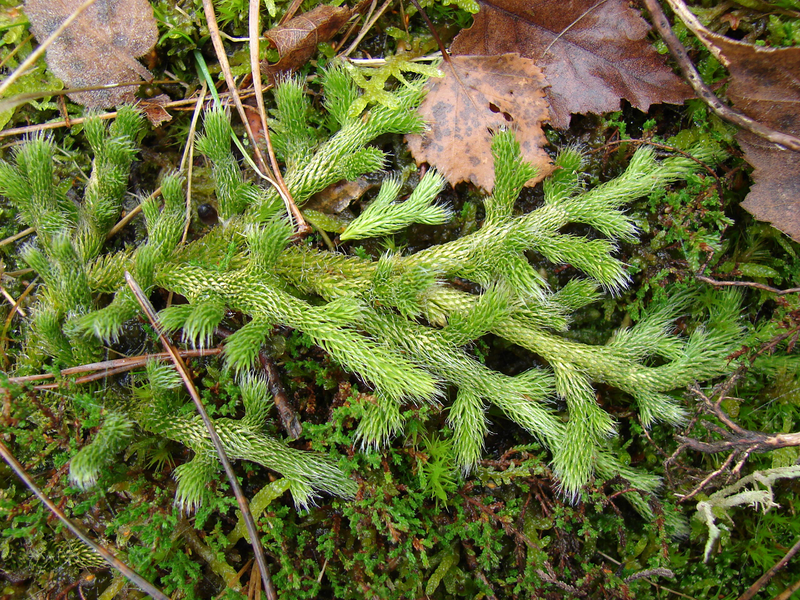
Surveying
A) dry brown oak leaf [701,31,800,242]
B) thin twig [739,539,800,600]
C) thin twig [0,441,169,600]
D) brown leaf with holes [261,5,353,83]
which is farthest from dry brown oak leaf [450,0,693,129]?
thin twig [0,441,169,600]

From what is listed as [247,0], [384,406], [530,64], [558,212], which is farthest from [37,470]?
[530,64]

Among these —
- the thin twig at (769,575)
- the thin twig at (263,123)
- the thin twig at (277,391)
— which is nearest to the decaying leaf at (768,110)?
the thin twig at (769,575)

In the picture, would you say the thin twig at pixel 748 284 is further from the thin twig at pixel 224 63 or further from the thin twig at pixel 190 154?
the thin twig at pixel 190 154

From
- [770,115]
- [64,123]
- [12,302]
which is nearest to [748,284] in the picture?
[770,115]

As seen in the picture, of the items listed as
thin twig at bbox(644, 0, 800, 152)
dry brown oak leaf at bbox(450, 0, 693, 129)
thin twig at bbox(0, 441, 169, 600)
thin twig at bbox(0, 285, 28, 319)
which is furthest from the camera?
thin twig at bbox(0, 285, 28, 319)

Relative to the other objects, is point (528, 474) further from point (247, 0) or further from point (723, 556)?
point (247, 0)

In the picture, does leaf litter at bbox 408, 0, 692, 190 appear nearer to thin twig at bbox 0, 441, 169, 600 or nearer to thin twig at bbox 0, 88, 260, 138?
thin twig at bbox 0, 88, 260, 138
